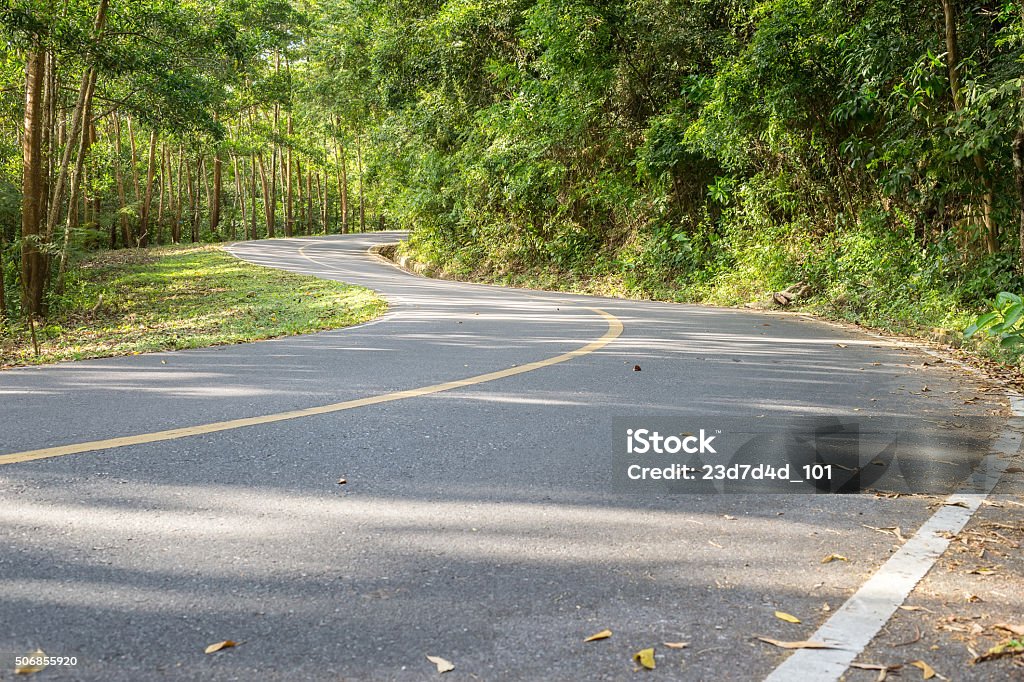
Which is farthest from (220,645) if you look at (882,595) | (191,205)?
(191,205)

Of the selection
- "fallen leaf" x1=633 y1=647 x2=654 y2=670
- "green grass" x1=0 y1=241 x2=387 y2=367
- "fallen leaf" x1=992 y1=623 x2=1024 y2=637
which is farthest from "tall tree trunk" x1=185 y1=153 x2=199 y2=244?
"fallen leaf" x1=992 y1=623 x2=1024 y2=637

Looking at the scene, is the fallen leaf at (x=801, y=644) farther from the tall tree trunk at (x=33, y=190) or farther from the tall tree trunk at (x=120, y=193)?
the tall tree trunk at (x=120, y=193)

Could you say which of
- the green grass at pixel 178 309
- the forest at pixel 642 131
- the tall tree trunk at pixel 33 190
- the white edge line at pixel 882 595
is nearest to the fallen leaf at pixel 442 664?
the white edge line at pixel 882 595

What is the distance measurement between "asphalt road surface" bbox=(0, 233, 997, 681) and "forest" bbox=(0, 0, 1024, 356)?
6.09m

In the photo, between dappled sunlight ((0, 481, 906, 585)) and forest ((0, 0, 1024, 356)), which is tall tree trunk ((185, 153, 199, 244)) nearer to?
forest ((0, 0, 1024, 356))

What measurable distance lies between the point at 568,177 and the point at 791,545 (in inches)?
811

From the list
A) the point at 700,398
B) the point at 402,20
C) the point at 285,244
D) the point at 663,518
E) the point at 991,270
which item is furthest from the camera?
the point at 285,244

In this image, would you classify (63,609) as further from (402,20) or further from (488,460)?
(402,20)

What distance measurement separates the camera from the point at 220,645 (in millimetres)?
2557

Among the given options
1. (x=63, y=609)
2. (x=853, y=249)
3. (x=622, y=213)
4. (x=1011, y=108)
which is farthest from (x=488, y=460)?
(x=622, y=213)

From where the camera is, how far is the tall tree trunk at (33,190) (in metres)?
16.9

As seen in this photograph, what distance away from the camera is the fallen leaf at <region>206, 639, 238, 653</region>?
99.8 inches

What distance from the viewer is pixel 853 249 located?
14.7m

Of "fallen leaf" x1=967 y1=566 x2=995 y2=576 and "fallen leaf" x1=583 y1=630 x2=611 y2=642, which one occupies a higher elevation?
"fallen leaf" x1=583 y1=630 x2=611 y2=642
